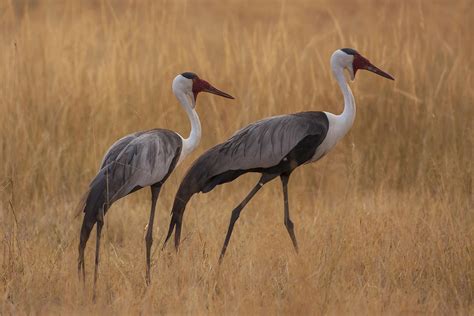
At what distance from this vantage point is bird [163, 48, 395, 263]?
6031mm

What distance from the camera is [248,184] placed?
8.02 m

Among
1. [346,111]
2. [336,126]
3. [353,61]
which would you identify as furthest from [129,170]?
[353,61]

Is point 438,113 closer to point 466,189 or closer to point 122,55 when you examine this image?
point 466,189

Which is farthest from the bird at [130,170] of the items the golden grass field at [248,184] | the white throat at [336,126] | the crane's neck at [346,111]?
the crane's neck at [346,111]

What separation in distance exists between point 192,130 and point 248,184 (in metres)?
1.80

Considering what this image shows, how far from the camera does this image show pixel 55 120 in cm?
817

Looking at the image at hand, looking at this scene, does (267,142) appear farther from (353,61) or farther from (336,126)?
(353,61)

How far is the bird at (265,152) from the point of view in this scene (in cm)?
603

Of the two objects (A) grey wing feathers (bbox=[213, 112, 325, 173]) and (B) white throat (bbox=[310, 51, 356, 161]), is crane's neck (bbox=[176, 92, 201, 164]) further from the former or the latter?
(B) white throat (bbox=[310, 51, 356, 161])

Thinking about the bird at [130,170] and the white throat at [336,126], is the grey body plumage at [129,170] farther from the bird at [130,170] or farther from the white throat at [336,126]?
the white throat at [336,126]

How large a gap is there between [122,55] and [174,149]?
275cm

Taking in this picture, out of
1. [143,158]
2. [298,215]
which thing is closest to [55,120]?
[298,215]

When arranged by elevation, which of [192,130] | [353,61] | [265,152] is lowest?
[265,152]

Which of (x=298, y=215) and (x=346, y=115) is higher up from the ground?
(x=346, y=115)
